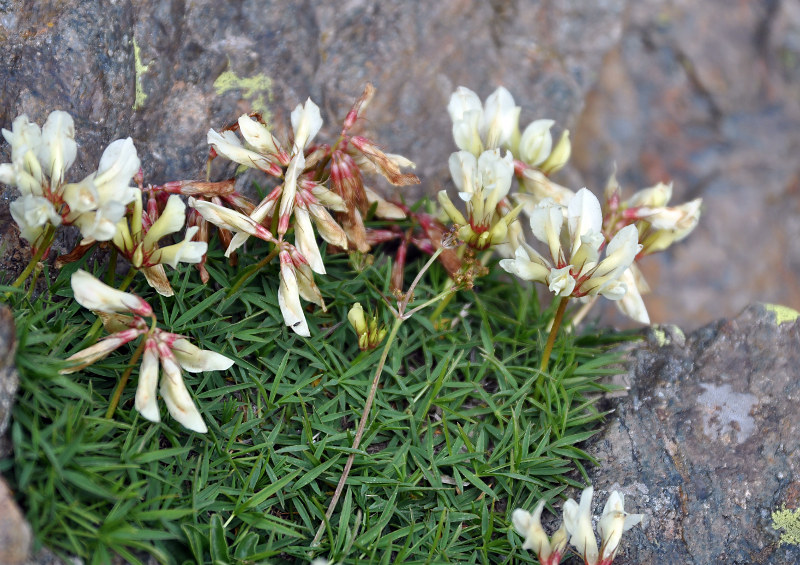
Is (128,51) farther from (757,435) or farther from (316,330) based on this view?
(757,435)

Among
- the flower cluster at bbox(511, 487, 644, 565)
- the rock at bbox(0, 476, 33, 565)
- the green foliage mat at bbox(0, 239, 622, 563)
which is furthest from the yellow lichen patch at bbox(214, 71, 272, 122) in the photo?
the flower cluster at bbox(511, 487, 644, 565)

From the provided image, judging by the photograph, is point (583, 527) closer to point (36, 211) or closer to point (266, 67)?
point (36, 211)

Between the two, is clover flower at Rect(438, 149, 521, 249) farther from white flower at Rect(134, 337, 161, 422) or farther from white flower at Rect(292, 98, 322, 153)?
white flower at Rect(134, 337, 161, 422)

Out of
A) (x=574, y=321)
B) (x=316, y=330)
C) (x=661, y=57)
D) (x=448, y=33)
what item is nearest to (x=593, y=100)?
(x=661, y=57)

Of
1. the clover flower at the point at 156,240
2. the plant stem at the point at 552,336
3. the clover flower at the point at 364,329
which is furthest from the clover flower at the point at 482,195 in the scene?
the clover flower at the point at 156,240

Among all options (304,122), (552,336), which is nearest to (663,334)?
(552,336)
